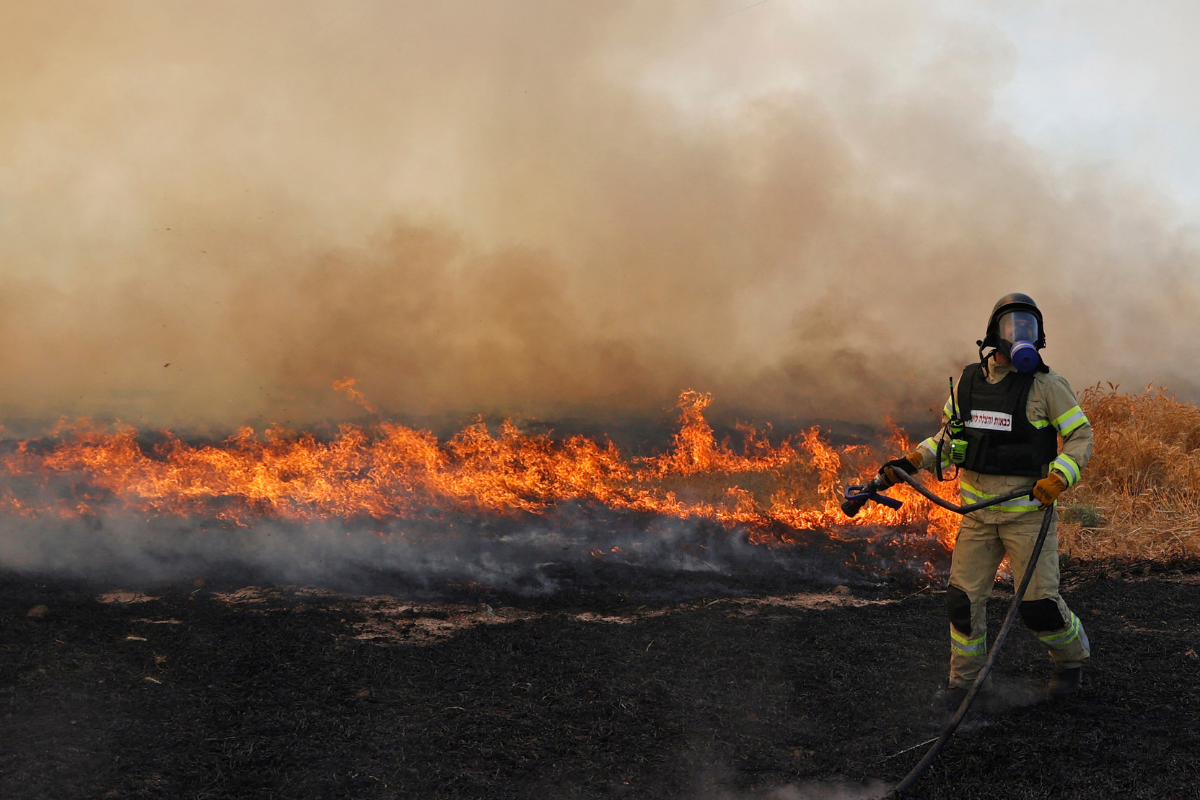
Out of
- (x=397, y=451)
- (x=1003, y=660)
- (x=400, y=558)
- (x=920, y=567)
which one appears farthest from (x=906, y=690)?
(x=397, y=451)

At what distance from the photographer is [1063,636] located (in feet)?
14.9

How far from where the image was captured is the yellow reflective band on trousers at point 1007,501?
4.43m

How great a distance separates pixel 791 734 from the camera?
4387 millimetres

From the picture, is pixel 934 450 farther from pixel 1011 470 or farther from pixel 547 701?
pixel 547 701

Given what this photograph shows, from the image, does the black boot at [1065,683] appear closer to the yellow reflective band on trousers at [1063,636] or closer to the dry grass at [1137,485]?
the yellow reflective band on trousers at [1063,636]

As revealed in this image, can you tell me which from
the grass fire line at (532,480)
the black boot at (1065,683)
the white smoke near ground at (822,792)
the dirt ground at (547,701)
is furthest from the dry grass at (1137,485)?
the white smoke near ground at (822,792)

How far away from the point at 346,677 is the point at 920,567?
6441 millimetres

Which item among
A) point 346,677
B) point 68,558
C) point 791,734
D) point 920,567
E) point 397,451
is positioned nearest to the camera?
point 791,734

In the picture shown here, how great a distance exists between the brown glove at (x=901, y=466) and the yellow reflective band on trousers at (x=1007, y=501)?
33cm

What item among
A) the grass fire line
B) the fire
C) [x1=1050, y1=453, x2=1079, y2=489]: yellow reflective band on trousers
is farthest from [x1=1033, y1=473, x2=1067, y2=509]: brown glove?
the fire

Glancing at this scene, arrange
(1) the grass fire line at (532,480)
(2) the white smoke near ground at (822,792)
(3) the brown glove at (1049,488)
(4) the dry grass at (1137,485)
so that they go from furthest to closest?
(1) the grass fire line at (532,480)
(4) the dry grass at (1137,485)
(3) the brown glove at (1049,488)
(2) the white smoke near ground at (822,792)

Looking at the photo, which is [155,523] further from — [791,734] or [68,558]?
[791,734]

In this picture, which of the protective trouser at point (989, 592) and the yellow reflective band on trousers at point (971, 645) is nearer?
the protective trouser at point (989, 592)

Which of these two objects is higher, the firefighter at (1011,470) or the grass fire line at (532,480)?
the firefighter at (1011,470)
